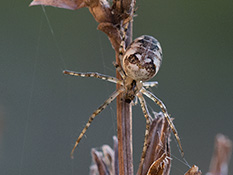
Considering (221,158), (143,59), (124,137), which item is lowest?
(221,158)

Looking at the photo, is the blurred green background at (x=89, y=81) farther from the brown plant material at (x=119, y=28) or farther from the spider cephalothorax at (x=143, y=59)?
the brown plant material at (x=119, y=28)

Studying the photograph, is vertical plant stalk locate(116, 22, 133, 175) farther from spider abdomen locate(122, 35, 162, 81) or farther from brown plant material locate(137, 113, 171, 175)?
spider abdomen locate(122, 35, 162, 81)

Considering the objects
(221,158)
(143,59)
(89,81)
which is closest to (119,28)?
(143,59)

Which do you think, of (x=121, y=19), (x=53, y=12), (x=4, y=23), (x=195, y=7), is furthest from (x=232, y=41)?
(x=121, y=19)

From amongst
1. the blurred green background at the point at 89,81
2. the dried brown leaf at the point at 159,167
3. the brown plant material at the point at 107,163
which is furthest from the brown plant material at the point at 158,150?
the blurred green background at the point at 89,81

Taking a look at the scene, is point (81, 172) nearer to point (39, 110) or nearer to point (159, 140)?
point (39, 110)

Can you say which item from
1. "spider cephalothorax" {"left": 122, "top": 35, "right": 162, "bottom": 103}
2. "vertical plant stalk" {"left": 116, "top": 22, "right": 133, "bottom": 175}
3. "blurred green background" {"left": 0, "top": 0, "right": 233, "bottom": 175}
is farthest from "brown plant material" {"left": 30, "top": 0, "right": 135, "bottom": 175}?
"blurred green background" {"left": 0, "top": 0, "right": 233, "bottom": 175}

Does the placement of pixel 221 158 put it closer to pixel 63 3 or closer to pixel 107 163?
pixel 107 163
